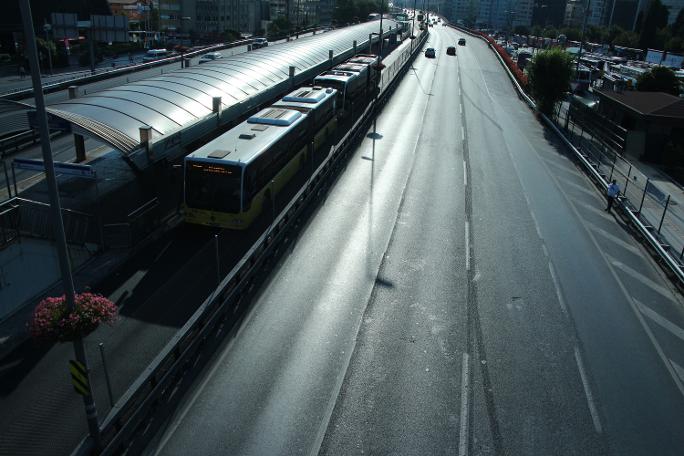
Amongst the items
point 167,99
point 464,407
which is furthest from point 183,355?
point 167,99

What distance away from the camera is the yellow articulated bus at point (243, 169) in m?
18.5

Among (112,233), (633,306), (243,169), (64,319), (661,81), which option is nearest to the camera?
(64,319)

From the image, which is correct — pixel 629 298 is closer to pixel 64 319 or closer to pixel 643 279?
pixel 643 279

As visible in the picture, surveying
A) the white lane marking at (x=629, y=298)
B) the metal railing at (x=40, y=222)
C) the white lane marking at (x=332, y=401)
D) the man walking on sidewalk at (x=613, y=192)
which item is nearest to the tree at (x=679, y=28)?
the white lane marking at (x=629, y=298)

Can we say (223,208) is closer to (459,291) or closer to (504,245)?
(459,291)

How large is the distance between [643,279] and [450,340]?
8506 millimetres

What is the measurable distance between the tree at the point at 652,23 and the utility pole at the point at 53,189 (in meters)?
118

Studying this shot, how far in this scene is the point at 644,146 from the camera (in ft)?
108

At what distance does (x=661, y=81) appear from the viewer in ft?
143

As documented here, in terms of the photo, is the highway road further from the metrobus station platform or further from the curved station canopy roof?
the curved station canopy roof

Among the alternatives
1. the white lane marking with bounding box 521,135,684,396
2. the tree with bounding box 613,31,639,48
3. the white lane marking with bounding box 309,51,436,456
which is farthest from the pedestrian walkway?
the tree with bounding box 613,31,639,48

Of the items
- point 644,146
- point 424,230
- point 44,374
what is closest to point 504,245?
point 424,230

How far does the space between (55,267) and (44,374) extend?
19.0ft

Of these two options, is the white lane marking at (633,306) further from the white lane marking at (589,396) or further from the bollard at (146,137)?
the bollard at (146,137)
